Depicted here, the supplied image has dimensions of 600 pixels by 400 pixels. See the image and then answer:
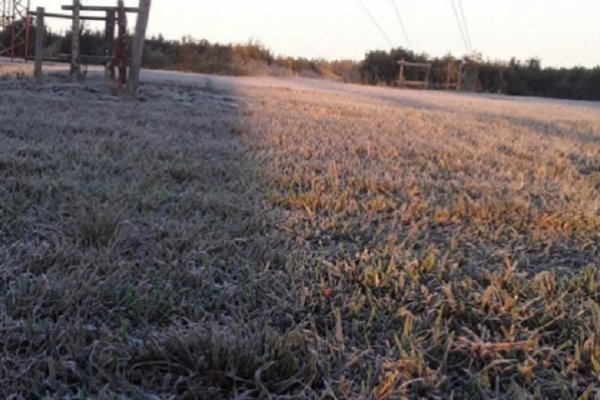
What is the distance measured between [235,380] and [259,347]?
113mm

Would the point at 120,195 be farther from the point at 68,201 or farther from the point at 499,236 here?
the point at 499,236

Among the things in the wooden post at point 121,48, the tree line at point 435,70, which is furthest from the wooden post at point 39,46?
the tree line at point 435,70

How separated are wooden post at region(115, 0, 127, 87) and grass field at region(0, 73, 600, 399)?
4.17 meters

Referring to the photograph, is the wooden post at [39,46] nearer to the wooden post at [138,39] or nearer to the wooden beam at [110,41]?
the wooden beam at [110,41]

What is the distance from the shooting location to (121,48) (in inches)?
321

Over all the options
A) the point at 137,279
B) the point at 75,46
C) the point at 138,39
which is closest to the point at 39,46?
the point at 75,46

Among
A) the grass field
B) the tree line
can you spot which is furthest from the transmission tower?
the grass field

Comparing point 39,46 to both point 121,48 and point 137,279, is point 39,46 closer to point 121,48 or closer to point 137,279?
point 121,48

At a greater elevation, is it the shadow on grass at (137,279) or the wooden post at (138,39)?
the wooden post at (138,39)

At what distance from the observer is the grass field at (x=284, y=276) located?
131 cm

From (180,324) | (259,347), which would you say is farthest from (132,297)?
(259,347)

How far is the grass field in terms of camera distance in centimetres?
131

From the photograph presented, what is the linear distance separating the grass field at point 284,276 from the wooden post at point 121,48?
4172 mm

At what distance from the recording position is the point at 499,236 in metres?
2.44
